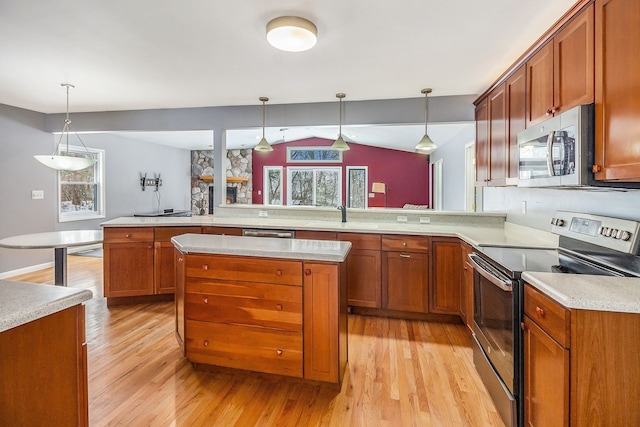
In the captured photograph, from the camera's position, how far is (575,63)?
5.78ft

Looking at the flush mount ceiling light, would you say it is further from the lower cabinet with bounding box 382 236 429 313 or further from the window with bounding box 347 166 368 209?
the window with bounding box 347 166 368 209

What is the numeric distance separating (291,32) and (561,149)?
171 cm

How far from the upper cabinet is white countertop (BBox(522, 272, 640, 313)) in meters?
0.89

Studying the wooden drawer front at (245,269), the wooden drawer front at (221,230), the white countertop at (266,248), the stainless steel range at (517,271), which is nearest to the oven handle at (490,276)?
the stainless steel range at (517,271)

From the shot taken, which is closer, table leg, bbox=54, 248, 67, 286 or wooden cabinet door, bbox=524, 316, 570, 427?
wooden cabinet door, bbox=524, 316, 570, 427

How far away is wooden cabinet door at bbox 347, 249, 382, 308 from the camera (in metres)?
3.20

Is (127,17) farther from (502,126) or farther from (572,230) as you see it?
(572,230)

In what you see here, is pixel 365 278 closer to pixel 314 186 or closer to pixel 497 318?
pixel 497 318

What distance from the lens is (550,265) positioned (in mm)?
1790

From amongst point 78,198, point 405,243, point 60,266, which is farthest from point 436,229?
point 78,198

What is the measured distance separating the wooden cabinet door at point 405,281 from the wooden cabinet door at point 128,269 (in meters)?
2.51

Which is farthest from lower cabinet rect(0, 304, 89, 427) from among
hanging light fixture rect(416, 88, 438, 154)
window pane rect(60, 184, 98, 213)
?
window pane rect(60, 184, 98, 213)

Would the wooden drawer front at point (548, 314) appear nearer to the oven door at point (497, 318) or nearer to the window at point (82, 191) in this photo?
the oven door at point (497, 318)

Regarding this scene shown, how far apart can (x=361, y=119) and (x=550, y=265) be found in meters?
2.65
